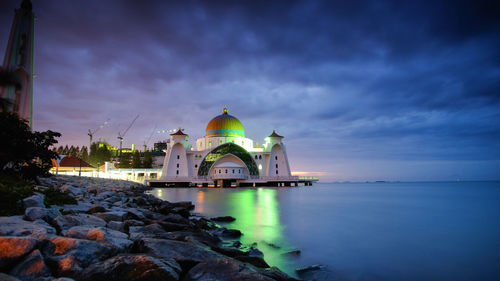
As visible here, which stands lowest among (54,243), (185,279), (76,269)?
(185,279)

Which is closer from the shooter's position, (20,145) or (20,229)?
(20,229)

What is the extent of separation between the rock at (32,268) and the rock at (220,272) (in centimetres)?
204

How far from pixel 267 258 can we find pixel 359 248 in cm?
369

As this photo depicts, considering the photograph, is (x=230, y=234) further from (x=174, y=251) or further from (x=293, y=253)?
(x=174, y=251)

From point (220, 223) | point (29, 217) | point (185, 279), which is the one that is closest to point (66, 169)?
point (220, 223)

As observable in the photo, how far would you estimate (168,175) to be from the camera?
6141 centimetres

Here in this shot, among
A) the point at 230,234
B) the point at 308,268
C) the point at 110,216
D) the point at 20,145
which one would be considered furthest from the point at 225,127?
the point at 308,268

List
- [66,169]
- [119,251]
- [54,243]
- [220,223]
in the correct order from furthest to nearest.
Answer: [66,169], [220,223], [119,251], [54,243]

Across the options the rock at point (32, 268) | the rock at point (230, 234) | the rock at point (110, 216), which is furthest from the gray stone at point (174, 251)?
the rock at point (230, 234)

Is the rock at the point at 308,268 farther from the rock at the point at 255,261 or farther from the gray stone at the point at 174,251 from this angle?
the gray stone at the point at 174,251

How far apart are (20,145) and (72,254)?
9.64 metres

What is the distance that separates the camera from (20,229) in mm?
4844

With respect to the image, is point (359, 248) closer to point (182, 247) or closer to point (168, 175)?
point (182, 247)

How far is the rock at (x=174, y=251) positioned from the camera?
529cm
